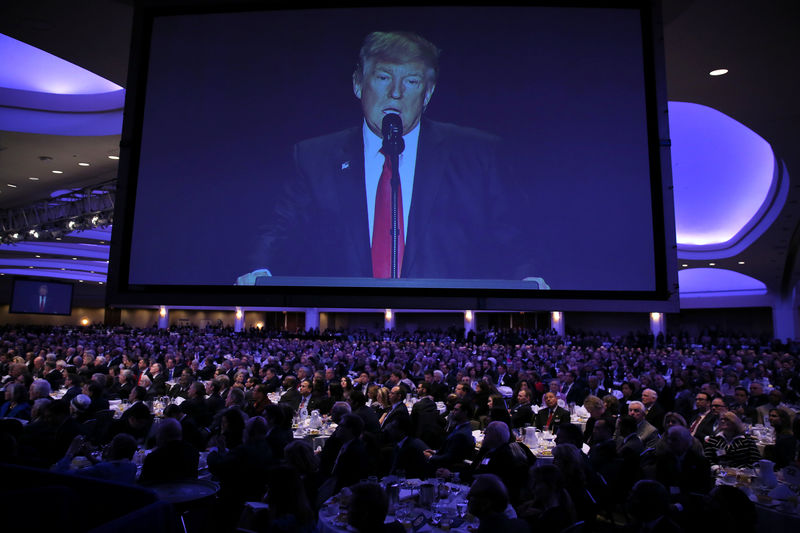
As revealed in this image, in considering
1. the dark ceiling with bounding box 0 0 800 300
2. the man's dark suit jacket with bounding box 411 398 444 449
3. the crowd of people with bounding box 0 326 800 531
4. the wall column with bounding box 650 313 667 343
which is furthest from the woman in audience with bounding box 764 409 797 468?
the wall column with bounding box 650 313 667 343

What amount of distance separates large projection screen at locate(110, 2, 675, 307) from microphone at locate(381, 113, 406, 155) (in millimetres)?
64

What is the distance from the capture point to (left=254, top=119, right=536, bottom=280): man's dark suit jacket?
14.3 feet

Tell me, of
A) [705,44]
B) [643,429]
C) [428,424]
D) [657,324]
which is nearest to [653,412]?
[643,429]

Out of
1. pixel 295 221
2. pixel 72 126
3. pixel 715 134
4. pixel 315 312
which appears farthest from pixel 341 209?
pixel 315 312

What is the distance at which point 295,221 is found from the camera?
176 inches

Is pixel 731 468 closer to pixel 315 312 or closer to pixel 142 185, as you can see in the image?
pixel 142 185

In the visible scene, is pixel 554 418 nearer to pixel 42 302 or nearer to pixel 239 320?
pixel 42 302

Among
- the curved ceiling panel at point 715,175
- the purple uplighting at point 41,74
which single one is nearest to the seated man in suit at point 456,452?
the purple uplighting at point 41,74

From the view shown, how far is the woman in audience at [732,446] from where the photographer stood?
5.56 m

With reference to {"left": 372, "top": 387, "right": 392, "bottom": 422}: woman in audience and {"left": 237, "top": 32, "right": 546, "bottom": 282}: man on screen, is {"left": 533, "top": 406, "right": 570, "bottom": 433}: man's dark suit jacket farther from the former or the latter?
{"left": 237, "top": 32, "right": 546, "bottom": 282}: man on screen

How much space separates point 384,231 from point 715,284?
139 feet

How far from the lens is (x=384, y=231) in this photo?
4438 mm

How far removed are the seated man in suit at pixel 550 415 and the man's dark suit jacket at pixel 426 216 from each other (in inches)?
149

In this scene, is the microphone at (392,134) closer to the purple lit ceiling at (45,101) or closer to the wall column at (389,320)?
the purple lit ceiling at (45,101)
